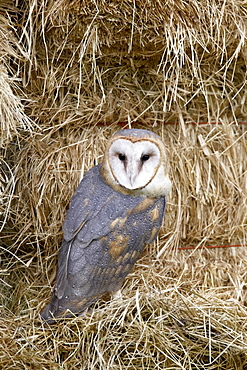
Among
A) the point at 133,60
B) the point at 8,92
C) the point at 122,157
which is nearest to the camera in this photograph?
the point at 8,92

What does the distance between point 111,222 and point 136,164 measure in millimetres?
253

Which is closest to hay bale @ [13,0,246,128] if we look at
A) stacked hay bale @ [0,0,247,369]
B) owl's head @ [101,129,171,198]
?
stacked hay bale @ [0,0,247,369]

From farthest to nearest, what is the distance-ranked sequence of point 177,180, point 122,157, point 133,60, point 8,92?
point 177,180 < point 133,60 < point 122,157 < point 8,92

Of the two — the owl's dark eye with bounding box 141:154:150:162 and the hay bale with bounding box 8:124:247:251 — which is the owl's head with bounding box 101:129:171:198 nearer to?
the owl's dark eye with bounding box 141:154:150:162

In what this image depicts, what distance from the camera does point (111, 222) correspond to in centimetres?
191

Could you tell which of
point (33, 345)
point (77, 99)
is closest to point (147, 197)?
point (77, 99)

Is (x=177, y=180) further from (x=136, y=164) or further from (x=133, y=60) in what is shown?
(x=133, y=60)

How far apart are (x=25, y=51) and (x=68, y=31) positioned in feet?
0.73

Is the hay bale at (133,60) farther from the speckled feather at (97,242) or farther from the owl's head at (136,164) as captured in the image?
the speckled feather at (97,242)

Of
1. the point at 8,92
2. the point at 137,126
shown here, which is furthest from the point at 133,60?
the point at 8,92

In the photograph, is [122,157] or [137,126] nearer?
[122,157]

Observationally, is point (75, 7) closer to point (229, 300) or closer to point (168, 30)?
point (168, 30)

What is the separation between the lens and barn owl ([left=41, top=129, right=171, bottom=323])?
1.89 metres

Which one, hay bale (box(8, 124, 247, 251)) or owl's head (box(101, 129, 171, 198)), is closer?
owl's head (box(101, 129, 171, 198))
